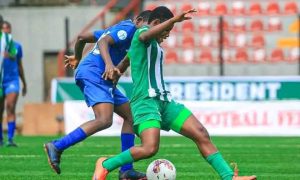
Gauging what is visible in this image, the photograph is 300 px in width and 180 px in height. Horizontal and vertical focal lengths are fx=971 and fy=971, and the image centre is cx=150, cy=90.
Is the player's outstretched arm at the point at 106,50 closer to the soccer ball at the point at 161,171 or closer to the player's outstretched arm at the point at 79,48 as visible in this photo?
the player's outstretched arm at the point at 79,48

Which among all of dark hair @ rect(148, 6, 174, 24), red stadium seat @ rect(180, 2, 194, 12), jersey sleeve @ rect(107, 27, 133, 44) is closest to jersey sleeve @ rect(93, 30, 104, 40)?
jersey sleeve @ rect(107, 27, 133, 44)

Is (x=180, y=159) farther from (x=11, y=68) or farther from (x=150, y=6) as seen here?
(x=150, y=6)

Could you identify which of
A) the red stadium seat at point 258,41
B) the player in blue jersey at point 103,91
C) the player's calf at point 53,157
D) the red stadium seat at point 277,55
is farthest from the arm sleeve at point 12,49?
the red stadium seat at point 258,41

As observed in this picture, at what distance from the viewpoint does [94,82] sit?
36.2ft

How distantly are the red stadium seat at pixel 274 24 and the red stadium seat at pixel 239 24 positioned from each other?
793 mm

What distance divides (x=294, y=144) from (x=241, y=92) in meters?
5.85

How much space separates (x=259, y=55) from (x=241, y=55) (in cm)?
53

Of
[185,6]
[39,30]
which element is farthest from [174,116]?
[39,30]

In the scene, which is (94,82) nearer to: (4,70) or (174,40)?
(4,70)

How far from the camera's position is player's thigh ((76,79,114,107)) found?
10883 mm

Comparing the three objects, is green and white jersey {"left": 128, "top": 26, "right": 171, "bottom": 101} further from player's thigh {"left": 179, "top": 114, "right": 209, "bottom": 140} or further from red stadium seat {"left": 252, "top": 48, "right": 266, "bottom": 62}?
red stadium seat {"left": 252, "top": 48, "right": 266, "bottom": 62}

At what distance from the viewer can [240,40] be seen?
29.0m

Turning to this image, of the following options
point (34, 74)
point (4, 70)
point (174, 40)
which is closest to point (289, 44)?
point (174, 40)

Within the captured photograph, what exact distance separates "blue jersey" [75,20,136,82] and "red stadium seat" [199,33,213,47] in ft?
58.6
